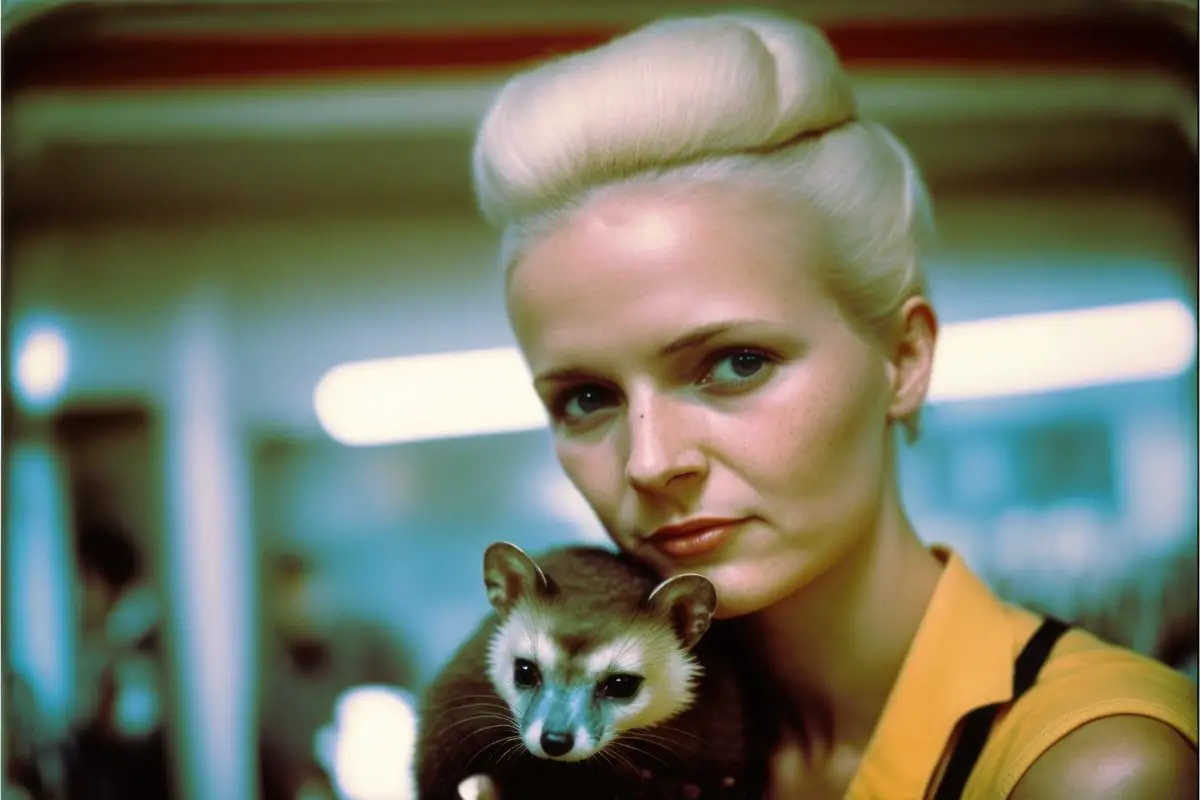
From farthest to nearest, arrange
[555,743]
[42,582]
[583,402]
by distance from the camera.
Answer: [42,582] < [583,402] < [555,743]

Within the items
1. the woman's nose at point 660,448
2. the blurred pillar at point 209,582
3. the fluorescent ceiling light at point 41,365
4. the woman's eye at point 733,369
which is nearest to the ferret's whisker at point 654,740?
the woman's nose at point 660,448

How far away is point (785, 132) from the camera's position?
3.46 ft

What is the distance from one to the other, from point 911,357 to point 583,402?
36 cm

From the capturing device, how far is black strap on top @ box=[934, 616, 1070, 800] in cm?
106

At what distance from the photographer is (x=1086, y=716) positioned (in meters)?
0.99

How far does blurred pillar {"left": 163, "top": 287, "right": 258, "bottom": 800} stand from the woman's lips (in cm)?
62

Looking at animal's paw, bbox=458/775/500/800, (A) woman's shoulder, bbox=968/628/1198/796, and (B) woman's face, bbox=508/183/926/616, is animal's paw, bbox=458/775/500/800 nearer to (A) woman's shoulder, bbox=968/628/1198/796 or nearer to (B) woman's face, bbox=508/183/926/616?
(B) woman's face, bbox=508/183/926/616

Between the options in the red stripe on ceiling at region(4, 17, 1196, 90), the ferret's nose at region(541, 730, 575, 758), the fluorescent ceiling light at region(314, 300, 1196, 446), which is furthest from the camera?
the fluorescent ceiling light at region(314, 300, 1196, 446)

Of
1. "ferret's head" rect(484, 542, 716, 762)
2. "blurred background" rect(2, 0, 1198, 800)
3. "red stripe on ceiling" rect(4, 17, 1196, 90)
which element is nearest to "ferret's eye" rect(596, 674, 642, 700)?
"ferret's head" rect(484, 542, 716, 762)

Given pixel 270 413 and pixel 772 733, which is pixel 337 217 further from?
pixel 772 733

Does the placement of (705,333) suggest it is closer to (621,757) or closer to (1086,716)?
(621,757)

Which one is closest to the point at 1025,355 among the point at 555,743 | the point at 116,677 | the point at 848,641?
the point at 848,641

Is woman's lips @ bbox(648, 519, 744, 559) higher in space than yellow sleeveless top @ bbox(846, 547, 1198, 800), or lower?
higher

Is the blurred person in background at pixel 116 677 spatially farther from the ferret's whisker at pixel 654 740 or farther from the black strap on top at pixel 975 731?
the black strap on top at pixel 975 731
